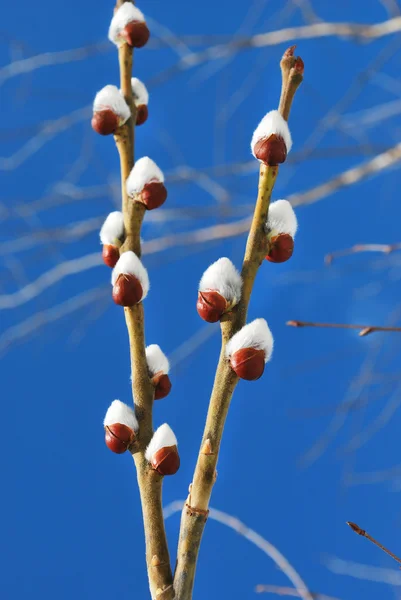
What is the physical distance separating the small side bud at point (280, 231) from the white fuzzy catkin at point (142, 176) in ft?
0.39

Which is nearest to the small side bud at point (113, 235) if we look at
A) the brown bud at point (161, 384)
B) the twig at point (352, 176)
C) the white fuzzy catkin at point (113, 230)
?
the white fuzzy catkin at point (113, 230)

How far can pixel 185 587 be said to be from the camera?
495 millimetres

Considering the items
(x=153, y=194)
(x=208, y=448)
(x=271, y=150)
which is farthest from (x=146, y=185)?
(x=208, y=448)

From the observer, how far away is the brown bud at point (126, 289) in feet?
1.77

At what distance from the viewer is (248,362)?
480mm

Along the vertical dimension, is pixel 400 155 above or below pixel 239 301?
above

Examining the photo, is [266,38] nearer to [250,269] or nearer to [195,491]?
[250,269]

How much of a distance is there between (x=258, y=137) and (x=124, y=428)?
236 mm

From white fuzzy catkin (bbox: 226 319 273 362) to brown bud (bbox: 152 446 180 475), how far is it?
0.08 m

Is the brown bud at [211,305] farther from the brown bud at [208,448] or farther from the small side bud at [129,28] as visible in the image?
the small side bud at [129,28]

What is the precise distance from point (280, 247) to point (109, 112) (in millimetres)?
218

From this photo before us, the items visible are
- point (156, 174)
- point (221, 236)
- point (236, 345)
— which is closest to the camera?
point (236, 345)

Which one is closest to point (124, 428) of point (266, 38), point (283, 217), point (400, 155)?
point (283, 217)

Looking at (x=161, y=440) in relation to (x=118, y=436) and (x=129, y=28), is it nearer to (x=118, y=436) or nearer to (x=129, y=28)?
A: (x=118, y=436)
